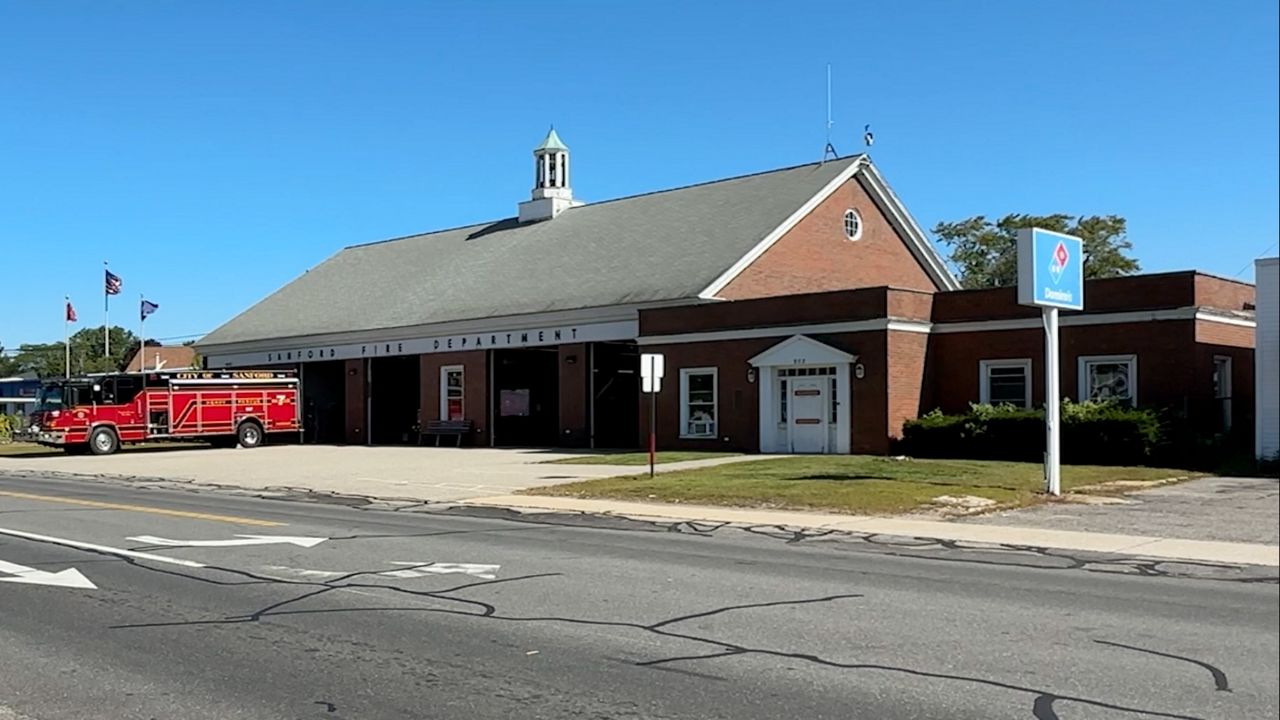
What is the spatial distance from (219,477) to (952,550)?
20153mm

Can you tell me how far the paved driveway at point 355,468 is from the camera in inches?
950

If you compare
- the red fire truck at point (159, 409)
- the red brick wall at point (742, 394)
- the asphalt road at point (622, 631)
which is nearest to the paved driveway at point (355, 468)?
the red fire truck at point (159, 409)

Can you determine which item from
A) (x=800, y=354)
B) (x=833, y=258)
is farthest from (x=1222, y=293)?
(x=833, y=258)

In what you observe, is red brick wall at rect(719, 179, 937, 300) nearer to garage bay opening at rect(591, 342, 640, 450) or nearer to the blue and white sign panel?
garage bay opening at rect(591, 342, 640, 450)

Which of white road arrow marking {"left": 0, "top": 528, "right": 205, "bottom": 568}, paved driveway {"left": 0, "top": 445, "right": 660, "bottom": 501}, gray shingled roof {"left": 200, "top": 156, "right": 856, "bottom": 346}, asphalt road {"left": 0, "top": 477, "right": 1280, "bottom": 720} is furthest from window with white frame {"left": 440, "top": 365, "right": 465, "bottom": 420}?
asphalt road {"left": 0, "top": 477, "right": 1280, "bottom": 720}

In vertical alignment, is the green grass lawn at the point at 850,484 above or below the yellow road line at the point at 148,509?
above

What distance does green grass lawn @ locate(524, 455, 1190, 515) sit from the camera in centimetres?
1811

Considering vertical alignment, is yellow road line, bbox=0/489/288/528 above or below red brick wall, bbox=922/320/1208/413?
below

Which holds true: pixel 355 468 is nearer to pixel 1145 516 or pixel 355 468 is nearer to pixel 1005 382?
pixel 1005 382

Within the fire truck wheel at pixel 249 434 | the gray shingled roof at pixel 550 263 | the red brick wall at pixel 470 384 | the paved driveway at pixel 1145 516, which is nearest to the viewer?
the paved driveway at pixel 1145 516

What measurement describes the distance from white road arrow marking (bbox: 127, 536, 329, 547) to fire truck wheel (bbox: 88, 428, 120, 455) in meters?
27.7

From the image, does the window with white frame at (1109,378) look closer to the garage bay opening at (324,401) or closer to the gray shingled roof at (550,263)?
Result: the gray shingled roof at (550,263)

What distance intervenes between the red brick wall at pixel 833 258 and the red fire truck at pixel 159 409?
19.3m

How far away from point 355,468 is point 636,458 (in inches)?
281
